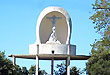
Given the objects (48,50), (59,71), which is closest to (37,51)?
(48,50)

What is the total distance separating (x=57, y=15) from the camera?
4334 centimetres

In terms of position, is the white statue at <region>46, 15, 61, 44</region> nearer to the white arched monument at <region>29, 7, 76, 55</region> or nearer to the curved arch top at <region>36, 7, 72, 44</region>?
the white arched monument at <region>29, 7, 76, 55</region>

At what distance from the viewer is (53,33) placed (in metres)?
41.9

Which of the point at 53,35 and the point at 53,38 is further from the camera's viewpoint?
the point at 53,35

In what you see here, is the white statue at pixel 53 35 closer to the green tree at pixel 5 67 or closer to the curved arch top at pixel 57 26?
the curved arch top at pixel 57 26

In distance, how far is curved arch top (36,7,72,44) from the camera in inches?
1634

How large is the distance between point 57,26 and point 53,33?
2862mm

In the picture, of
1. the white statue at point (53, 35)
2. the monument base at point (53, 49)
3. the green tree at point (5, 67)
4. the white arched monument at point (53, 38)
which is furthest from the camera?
the white statue at point (53, 35)

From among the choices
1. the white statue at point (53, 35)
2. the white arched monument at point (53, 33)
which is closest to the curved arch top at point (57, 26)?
the white arched monument at point (53, 33)

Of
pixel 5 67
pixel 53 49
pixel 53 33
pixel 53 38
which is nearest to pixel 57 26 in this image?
pixel 53 33

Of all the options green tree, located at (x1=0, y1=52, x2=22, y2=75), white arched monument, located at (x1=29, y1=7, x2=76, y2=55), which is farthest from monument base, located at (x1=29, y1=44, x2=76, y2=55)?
green tree, located at (x1=0, y1=52, x2=22, y2=75)

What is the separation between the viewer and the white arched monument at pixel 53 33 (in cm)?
3950

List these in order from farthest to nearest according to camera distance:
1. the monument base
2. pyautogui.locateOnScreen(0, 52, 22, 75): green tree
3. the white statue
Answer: the white statue < the monument base < pyautogui.locateOnScreen(0, 52, 22, 75): green tree

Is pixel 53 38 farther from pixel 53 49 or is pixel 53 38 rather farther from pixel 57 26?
pixel 57 26
